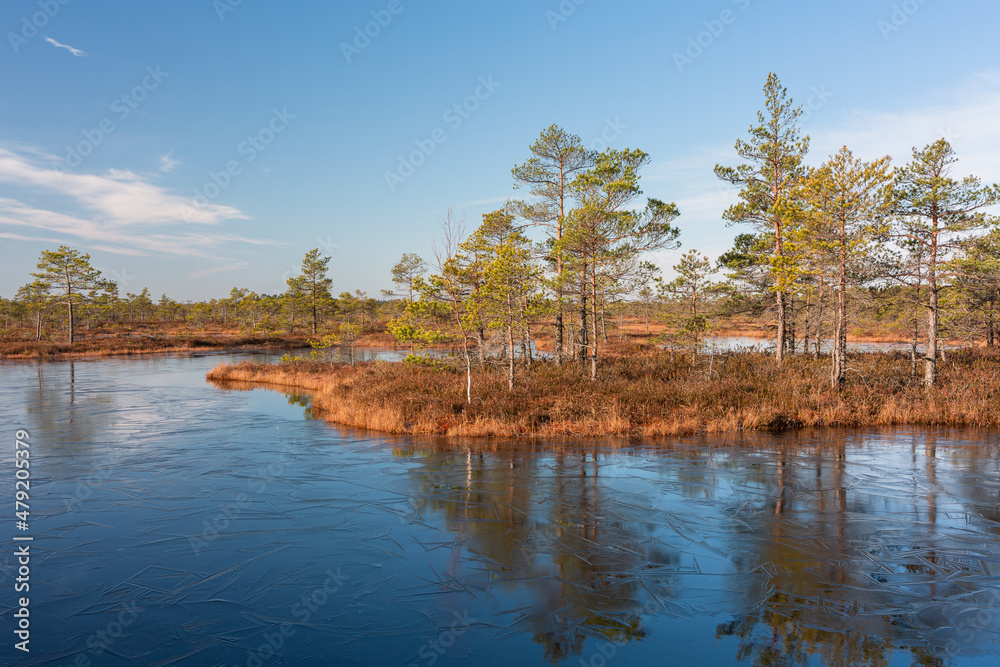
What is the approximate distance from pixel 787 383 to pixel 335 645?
18.1 m

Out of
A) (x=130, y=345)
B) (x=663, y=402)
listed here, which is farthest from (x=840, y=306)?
(x=130, y=345)

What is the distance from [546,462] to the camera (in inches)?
503

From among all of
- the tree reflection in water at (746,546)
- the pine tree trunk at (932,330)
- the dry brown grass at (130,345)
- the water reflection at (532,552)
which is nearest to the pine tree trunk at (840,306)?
the pine tree trunk at (932,330)

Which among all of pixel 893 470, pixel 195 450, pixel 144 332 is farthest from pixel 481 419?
pixel 144 332

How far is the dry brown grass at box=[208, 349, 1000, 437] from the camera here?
15.9 m

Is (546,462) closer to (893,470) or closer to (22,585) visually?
(893,470)

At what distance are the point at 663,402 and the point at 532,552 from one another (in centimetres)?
1066

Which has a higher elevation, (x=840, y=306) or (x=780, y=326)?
(x=840, y=306)

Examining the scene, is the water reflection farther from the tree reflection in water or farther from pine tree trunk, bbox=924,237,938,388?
pine tree trunk, bbox=924,237,938,388

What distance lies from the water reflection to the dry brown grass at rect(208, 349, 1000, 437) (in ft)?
4.86

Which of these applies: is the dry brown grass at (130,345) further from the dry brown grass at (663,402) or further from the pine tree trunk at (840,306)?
the pine tree trunk at (840,306)

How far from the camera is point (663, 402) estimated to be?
1720 centimetres

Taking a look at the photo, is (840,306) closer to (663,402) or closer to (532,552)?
(663,402)

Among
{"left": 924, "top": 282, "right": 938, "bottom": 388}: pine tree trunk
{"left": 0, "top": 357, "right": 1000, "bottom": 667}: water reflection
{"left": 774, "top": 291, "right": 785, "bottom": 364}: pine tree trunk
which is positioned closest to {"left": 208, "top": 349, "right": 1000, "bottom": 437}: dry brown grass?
{"left": 924, "top": 282, "right": 938, "bottom": 388}: pine tree trunk
